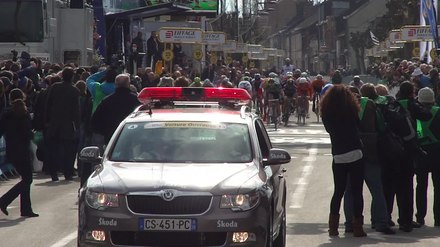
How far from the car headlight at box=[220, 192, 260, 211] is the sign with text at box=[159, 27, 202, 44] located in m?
33.5

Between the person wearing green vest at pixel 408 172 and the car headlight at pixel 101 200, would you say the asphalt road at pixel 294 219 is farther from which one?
the car headlight at pixel 101 200

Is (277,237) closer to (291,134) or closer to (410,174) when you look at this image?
(410,174)

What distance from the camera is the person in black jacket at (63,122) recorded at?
801 inches

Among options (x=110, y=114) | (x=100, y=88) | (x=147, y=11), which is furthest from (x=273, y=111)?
(x=110, y=114)

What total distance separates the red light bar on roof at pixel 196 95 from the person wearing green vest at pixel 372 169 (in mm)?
1612

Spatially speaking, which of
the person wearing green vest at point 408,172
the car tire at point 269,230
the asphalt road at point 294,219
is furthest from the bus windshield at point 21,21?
the car tire at point 269,230

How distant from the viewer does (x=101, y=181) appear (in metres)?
10.5

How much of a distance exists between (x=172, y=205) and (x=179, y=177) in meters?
0.38

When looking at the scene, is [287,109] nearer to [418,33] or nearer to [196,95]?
[418,33]

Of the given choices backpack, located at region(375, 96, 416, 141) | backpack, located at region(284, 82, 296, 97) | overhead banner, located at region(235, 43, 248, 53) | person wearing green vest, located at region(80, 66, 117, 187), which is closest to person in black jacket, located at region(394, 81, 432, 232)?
backpack, located at region(375, 96, 416, 141)

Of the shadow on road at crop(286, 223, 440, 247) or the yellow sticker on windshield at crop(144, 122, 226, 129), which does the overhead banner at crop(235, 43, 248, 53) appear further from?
the yellow sticker on windshield at crop(144, 122, 226, 129)

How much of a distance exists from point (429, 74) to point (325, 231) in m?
15.9

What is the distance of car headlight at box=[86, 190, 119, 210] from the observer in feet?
33.3

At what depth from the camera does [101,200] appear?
10.2 metres
